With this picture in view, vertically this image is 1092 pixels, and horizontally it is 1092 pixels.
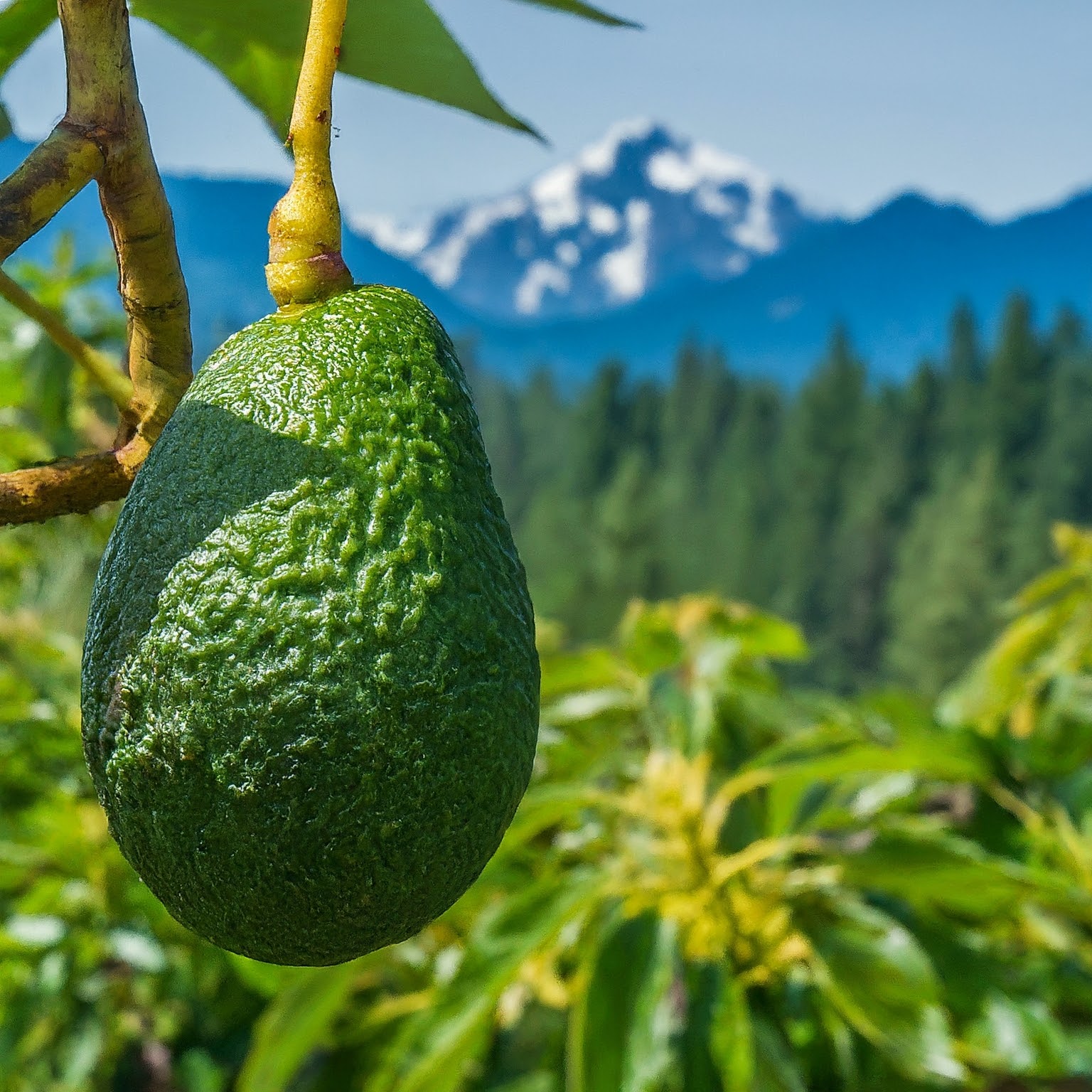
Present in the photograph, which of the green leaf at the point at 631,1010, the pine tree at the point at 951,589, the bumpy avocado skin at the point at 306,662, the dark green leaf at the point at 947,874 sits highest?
the bumpy avocado skin at the point at 306,662

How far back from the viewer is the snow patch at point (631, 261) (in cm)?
8800

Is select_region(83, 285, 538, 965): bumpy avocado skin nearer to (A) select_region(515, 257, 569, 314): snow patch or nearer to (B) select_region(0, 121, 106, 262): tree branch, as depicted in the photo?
(B) select_region(0, 121, 106, 262): tree branch

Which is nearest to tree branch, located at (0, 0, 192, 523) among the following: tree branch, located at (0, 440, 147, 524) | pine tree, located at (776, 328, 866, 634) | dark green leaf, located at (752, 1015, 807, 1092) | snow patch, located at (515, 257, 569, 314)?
tree branch, located at (0, 440, 147, 524)

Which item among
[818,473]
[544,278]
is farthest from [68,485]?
[544,278]

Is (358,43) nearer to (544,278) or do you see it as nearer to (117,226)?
(117,226)

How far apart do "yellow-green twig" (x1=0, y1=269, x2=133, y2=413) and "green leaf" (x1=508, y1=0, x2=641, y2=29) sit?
340mm

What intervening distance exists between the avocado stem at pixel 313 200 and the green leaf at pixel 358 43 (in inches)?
5.5

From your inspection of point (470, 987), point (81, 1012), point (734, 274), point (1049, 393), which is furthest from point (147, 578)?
point (734, 274)

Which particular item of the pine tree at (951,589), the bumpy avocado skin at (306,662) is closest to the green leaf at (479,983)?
the bumpy avocado skin at (306,662)

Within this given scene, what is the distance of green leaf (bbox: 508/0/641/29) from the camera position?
722 mm

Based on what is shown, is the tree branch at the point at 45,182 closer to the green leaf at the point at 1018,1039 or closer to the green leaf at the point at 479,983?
the green leaf at the point at 479,983

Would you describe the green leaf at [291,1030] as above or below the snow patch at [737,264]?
above

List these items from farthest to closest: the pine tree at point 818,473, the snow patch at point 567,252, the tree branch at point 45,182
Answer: the snow patch at point 567,252, the pine tree at point 818,473, the tree branch at point 45,182

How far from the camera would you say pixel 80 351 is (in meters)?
0.65
